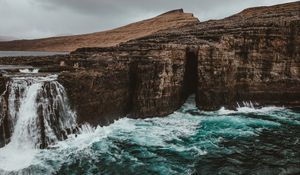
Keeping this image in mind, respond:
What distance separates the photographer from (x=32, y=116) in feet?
71.6

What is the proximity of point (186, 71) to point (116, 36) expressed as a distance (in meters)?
101

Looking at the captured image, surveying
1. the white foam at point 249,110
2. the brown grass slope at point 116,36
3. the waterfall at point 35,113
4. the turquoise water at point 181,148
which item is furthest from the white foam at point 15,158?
the brown grass slope at point 116,36

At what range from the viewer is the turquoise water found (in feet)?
60.8

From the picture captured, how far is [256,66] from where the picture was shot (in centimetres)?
3559

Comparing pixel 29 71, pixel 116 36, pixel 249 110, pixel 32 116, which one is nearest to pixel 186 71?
pixel 249 110

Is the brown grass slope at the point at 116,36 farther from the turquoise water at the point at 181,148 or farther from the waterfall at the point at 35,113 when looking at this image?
the waterfall at the point at 35,113

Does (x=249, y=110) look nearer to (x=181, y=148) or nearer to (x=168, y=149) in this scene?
(x=181, y=148)

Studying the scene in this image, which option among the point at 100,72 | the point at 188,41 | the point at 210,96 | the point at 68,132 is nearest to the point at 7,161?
the point at 68,132

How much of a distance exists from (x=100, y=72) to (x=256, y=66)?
1857 centimetres

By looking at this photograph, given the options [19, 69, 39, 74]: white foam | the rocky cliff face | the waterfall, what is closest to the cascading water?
the waterfall

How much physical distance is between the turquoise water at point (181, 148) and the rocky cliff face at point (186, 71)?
202 cm

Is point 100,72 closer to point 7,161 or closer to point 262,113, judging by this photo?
point 7,161

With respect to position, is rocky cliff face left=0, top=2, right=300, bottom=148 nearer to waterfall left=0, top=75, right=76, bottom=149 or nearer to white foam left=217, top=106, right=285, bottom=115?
white foam left=217, top=106, right=285, bottom=115

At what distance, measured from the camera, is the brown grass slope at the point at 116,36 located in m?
→ 111
